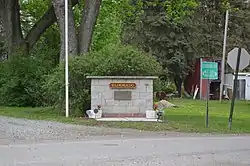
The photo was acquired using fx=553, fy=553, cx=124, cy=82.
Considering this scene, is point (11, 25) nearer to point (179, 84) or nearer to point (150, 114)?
point (150, 114)

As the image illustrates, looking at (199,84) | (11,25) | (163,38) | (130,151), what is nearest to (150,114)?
(130,151)

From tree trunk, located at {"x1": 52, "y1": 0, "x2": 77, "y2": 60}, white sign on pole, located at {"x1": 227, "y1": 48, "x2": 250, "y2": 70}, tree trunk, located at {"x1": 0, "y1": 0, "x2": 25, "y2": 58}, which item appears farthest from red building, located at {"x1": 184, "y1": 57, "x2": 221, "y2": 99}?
white sign on pole, located at {"x1": 227, "y1": 48, "x2": 250, "y2": 70}

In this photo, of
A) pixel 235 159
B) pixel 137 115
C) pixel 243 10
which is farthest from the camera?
pixel 243 10

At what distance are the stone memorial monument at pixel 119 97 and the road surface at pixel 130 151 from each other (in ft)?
21.2

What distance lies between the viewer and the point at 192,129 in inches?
779

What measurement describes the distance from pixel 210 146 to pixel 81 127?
6.40 meters

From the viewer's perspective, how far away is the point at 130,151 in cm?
1295

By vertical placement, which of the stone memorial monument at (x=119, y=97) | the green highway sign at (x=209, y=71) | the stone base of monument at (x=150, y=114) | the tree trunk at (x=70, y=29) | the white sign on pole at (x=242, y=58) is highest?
the tree trunk at (x=70, y=29)

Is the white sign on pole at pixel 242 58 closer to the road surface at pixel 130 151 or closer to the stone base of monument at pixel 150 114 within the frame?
the stone base of monument at pixel 150 114

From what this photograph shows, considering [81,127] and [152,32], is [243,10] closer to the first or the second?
[152,32]

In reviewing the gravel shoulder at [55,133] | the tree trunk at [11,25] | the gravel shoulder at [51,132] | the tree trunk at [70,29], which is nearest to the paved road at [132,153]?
the gravel shoulder at [55,133]

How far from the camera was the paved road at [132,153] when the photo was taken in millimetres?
11039

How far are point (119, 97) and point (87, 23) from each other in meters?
5.76

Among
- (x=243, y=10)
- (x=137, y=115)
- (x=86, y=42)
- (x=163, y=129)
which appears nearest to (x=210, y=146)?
(x=163, y=129)
